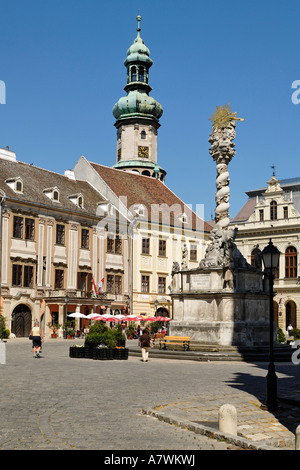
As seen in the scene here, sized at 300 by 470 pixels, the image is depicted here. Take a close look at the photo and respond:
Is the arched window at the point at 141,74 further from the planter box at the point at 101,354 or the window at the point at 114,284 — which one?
the planter box at the point at 101,354

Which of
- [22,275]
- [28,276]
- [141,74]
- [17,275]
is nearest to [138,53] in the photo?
[141,74]

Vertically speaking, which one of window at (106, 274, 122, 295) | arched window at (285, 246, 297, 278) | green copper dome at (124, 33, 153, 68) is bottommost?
window at (106, 274, 122, 295)

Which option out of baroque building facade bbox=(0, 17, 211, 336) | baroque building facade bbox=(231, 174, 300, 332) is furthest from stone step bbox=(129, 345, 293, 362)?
baroque building facade bbox=(231, 174, 300, 332)

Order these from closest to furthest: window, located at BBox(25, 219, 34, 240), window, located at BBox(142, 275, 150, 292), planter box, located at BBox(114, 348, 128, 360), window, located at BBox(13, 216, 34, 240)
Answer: planter box, located at BBox(114, 348, 128, 360) → window, located at BBox(13, 216, 34, 240) → window, located at BBox(25, 219, 34, 240) → window, located at BBox(142, 275, 150, 292)

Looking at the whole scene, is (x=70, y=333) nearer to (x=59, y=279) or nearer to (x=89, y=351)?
(x=59, y=279)

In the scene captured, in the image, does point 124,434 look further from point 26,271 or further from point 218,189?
point 26,271

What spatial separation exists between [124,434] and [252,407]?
131 inches

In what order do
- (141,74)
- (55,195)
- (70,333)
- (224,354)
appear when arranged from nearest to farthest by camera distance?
1. (224,354)
2. (70,333)
3. (55,195)
4. (141,74)

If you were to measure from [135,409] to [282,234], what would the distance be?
53898mm

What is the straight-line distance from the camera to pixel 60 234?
164 feet

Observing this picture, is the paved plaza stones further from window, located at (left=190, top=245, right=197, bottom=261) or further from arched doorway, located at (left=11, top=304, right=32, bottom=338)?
window, located at (left=190, top=245, right=197, bottom=261)

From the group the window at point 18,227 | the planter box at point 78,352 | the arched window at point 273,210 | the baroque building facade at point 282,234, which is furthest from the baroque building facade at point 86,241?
the planter box at point 78,352

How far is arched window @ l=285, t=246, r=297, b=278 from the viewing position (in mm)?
61866

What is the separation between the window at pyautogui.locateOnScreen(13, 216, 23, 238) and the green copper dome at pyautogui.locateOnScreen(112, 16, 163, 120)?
32.1 meters
